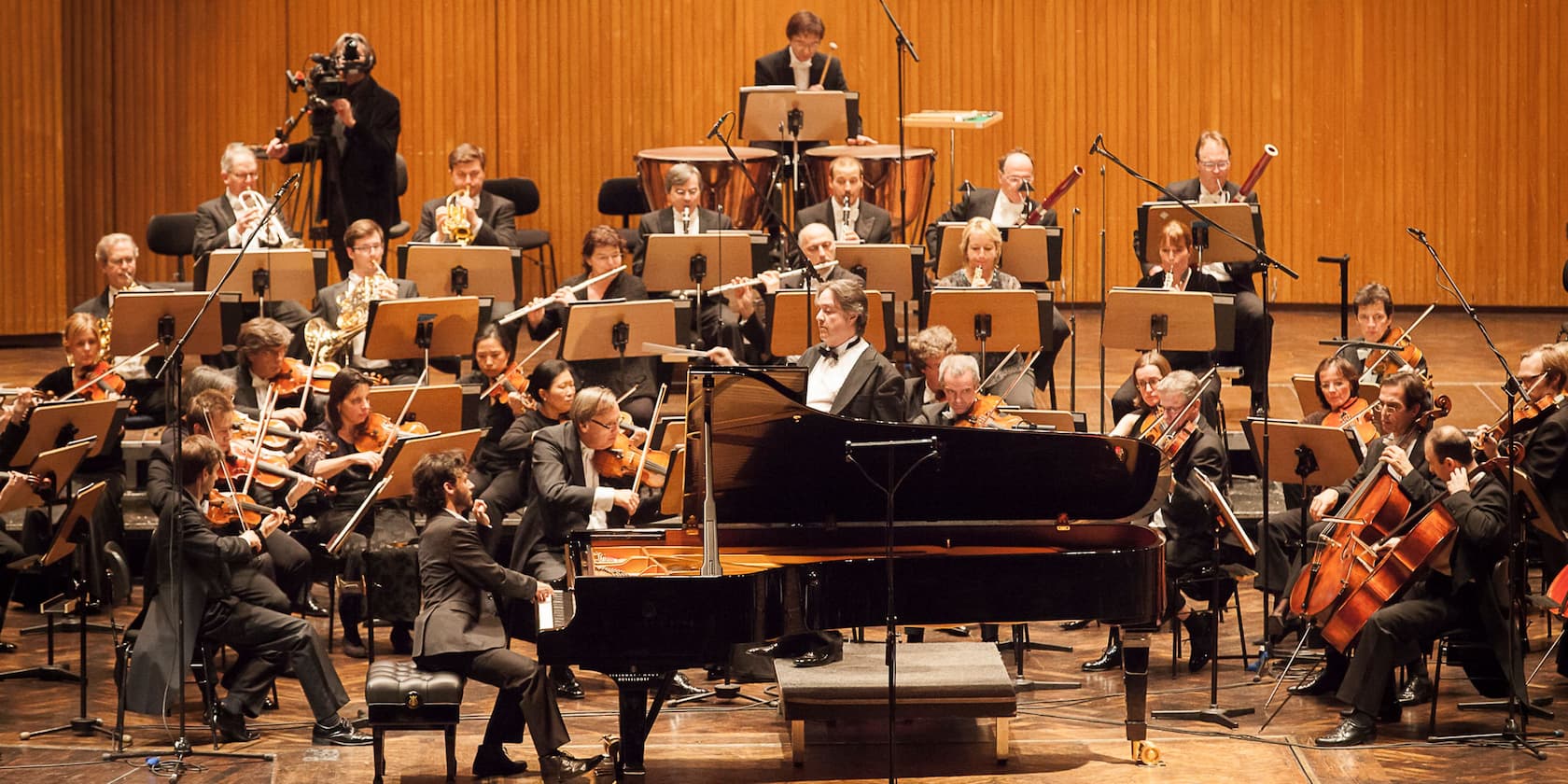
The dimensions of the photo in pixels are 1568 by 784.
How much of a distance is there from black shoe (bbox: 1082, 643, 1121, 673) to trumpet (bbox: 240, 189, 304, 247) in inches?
147

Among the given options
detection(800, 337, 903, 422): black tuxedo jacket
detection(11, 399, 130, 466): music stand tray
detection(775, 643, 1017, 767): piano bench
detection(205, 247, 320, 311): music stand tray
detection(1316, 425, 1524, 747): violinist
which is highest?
detection(205, 247, 320, 311): music stand tray

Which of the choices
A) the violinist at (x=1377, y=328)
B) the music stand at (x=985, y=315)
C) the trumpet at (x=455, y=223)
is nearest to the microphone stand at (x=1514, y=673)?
the violinist at (x=1377, y=328)

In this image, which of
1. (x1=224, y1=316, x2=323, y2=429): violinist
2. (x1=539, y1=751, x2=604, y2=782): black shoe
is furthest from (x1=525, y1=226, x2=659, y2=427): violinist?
(x1=539, y1=751, x2=604, y2=782): black shoe

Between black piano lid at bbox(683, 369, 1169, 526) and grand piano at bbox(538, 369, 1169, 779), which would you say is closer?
grand piano at bbox(538, 369, 1169, 779)

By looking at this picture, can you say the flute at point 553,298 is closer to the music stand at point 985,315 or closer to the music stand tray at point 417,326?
the music stand tray at point 417,326

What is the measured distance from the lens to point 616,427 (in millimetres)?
6184

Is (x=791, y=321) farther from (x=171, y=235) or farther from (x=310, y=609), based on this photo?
(x=171, y=235)

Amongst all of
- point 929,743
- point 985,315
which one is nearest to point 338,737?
point 929,743

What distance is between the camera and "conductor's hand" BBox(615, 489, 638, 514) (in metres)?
6.00

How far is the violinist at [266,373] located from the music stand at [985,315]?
2320mm

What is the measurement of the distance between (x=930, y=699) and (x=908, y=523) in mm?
501

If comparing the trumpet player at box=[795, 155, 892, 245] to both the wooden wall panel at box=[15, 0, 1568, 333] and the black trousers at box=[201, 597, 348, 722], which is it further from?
Answer: the black trousers at box=[201, 597, 348, 722]

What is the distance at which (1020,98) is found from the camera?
11.4 m

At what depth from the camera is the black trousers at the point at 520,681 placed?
17.1 feet
